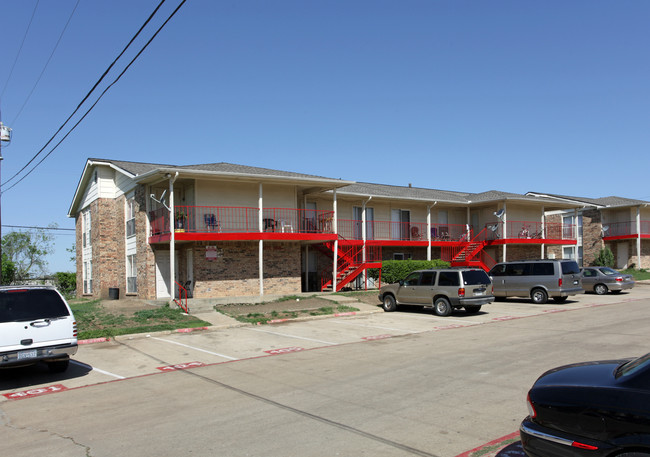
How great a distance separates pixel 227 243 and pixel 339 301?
19.0 feet

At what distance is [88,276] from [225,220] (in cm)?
1549

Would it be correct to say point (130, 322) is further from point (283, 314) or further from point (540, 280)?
point (540, 280)

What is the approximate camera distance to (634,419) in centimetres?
381

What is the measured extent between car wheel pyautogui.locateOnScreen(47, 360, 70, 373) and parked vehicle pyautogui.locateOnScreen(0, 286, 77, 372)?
1.24 feet

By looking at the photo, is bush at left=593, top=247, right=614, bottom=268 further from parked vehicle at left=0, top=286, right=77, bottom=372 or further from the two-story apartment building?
parked vehicle at left=0, top=286, right=77, bottom=372

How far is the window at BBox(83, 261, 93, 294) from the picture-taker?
109ft

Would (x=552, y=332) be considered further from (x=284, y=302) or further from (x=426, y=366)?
(x=284, y=302)

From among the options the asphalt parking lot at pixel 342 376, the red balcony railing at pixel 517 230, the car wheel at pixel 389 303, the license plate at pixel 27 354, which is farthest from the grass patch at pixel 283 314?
the red balcony railing at pixel 517 230

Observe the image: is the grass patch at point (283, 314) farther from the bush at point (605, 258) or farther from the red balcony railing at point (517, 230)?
the bush at point (605, 258)

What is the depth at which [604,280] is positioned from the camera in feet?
89.1

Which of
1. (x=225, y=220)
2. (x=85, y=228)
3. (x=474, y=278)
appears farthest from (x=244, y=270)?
(x=85, y=228)

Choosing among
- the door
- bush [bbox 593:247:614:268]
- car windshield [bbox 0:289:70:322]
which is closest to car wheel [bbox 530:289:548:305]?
car windshield [bbox 0:289:70:322]

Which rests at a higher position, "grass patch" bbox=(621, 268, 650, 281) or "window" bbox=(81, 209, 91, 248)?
"window" bbox=(81, 209, 91, 248)

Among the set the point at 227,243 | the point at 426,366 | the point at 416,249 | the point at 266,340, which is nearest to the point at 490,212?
the point at 416,249
